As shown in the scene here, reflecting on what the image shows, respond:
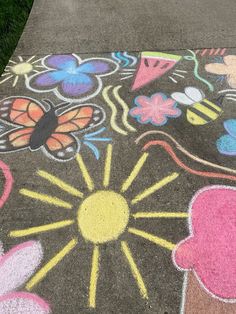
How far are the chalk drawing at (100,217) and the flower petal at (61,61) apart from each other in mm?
2558

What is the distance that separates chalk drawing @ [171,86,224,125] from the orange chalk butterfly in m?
1.18

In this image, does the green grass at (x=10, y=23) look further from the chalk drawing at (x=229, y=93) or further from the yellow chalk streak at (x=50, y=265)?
the yellow chalk streak at (x=50, y=265)

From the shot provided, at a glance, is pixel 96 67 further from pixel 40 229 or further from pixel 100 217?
pixel 40 229

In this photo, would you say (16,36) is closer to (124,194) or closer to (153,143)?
(153,143)

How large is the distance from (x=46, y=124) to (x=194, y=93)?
2.20 m

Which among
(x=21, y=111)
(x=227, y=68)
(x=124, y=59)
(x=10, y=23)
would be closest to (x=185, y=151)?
(x=227, y=68)

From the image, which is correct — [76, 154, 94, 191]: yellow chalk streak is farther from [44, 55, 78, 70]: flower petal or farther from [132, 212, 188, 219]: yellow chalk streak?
[44, 55, 78, 70]: flower petal

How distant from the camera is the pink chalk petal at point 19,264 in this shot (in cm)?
358

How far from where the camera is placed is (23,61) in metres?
6.78

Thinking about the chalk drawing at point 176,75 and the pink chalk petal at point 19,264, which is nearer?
the pink chalk petal at point 19,264

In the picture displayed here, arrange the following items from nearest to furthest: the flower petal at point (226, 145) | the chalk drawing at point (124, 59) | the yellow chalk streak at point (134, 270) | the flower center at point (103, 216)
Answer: the yellow chalk streak at point (134, 270), the flower center at point (103, 216), the flower petal at point (226, 145), the chalk drawing at point (124, 59)

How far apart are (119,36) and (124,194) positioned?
4256mm

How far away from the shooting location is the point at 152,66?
6.48 meters

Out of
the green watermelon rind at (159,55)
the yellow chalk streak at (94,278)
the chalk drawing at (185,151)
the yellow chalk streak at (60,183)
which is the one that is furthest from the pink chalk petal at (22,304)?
the green watermelon rind at (159,55)
